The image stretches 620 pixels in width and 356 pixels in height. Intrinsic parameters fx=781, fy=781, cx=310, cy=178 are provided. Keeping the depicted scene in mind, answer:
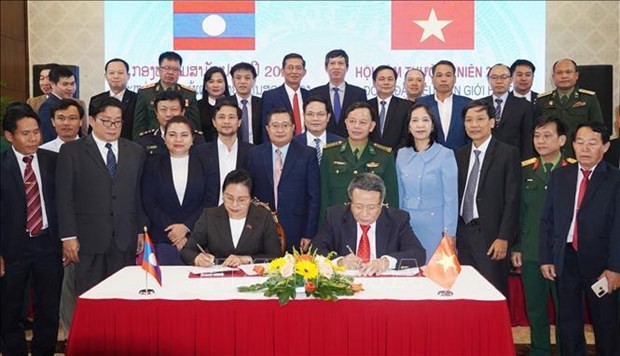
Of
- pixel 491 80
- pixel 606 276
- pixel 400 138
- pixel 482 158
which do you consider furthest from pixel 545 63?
pixel 606 276

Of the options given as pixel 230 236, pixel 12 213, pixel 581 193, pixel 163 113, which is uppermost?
pixel 163 113

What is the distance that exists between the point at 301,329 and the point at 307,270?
9.5 inches

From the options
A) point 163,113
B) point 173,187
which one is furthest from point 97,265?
point 163,113

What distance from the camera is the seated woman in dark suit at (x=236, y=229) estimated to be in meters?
4.20

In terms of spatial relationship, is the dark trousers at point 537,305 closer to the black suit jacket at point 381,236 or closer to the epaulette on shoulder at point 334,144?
the black suit jacket at point 381,236

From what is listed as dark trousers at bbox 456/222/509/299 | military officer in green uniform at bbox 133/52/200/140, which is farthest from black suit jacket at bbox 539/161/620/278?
military officer in green uniform at bbox 133/52/200/140

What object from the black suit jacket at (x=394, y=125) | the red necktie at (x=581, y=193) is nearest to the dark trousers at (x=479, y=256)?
the red necktie at (x=581, y=193)

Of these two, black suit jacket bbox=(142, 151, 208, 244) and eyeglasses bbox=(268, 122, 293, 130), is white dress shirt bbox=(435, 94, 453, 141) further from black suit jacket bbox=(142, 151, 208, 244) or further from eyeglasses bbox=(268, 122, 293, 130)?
black suit jacket bbox=(142, 151, 208, 244)

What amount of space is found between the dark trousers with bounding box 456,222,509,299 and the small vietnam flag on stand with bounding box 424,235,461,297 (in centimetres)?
144

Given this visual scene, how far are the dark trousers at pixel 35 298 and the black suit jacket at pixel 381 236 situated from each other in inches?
64.3

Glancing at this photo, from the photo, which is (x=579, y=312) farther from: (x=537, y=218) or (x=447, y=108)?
(x=447, y=108)

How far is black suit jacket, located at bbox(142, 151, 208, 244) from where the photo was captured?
480 centimetres

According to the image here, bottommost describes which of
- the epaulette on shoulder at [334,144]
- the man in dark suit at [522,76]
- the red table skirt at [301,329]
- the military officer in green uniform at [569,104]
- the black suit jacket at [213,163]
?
the red table skirt at [301,329]

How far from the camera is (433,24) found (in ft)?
27.4
